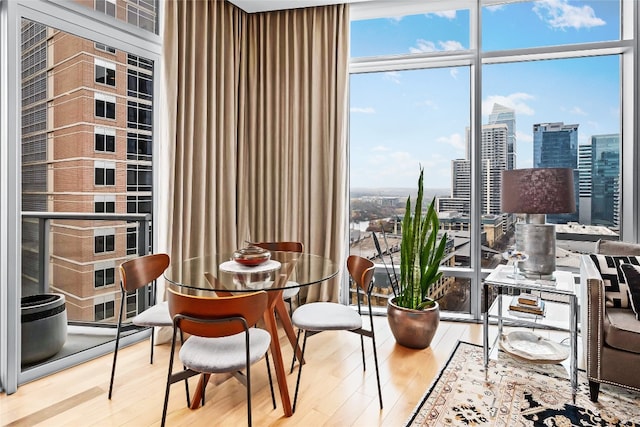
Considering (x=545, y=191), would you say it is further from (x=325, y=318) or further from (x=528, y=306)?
(x=325, y=318)

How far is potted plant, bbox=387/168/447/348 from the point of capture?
2.82 meters

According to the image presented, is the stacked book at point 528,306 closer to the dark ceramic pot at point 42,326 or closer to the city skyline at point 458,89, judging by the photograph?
the city skyline at point 458,89

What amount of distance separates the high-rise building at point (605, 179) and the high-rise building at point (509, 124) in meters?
0.60

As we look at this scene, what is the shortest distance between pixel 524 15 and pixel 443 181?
5.09 feet

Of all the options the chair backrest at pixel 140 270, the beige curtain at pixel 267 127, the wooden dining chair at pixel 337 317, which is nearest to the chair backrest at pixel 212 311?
the wooden dining chair at pixel 337 317

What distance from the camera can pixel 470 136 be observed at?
3.51 m

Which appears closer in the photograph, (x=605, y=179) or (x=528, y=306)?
(x=528, y=306)

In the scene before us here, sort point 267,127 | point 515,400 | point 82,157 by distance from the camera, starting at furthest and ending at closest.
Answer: point 267,127
point 82,157
point 515,400

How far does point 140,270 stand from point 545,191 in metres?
2.45

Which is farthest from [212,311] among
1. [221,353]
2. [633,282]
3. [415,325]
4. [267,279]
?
[633,282]

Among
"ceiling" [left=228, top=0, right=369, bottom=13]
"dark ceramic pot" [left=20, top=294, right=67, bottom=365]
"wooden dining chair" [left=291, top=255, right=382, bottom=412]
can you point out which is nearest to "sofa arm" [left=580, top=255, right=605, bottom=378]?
"wooden dining chair" [left=291, top=255, right=382, bottom=412]

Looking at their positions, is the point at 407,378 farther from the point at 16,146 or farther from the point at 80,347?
the point at 16,146

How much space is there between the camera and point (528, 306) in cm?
248

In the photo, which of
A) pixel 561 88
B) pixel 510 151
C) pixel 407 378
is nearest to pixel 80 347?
pixel 407 378
